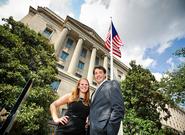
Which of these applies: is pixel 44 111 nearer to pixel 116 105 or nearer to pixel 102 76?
pixel 102 76

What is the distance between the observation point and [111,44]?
10.8 m

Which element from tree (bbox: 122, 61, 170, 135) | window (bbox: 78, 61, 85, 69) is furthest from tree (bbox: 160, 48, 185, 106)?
window (bbox: 78, 61, 85, 69)

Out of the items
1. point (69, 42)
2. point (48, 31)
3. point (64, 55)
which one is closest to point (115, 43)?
point (64, 55)

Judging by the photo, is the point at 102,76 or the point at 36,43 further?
the point at 36,43

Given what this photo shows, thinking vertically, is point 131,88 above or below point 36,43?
below

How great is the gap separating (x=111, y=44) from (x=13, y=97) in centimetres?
734

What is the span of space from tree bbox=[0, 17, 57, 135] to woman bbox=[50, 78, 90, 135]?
25.5 ft

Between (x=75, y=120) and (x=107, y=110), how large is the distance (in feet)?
2.20

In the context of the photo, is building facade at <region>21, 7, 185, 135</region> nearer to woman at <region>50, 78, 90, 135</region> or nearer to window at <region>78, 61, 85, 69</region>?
window at <region>78, 61, 85, 69</region>

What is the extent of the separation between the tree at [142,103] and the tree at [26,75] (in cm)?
765

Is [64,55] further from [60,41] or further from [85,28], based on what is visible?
[85,28]

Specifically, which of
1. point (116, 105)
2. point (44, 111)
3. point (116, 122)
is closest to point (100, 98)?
point (116, 105)

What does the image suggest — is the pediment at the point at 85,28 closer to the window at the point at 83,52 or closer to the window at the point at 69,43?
the window at the point at 69,43

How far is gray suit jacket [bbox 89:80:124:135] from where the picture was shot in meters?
2.14
